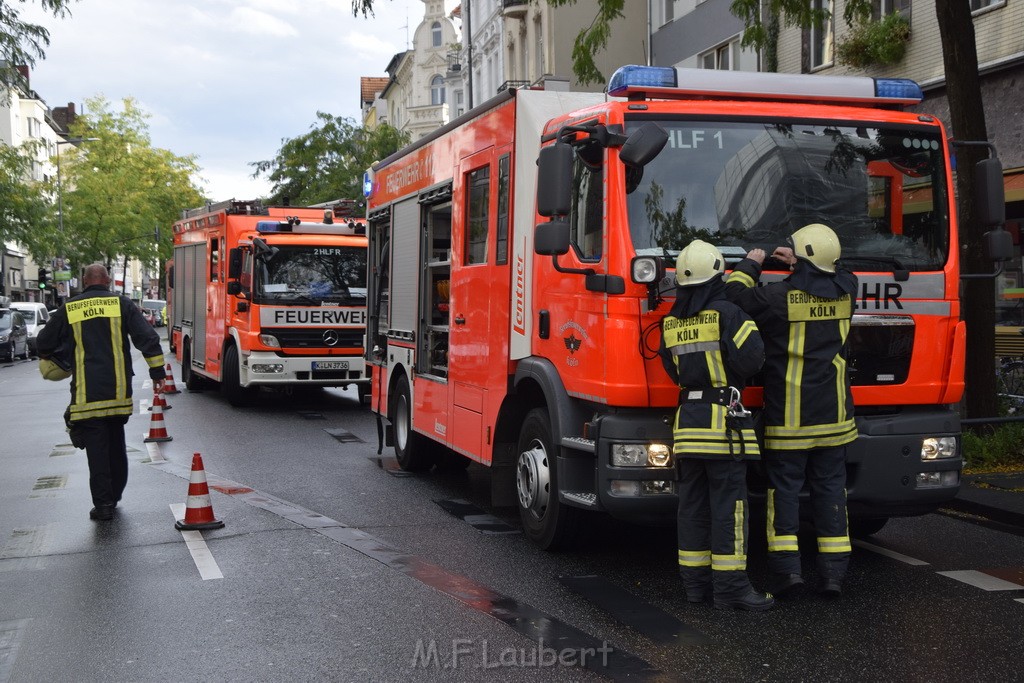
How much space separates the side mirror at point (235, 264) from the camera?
1759 cm

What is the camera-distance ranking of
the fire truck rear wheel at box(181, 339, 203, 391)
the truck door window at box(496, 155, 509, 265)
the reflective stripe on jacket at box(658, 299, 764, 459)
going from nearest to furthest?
1. the reflective stripe on jacket at box(658, 299, 764, 459)
2. the truck door window at box(496, 155, 509, 265)
3. the fire truck rear wheel at box(181, 339, 203, 391)

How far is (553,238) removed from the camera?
6.54 meters

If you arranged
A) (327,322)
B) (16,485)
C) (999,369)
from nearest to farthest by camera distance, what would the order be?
(16,485) → (999,369) → (327,322)

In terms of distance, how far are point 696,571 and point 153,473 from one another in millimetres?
6537

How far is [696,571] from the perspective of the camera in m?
6.18

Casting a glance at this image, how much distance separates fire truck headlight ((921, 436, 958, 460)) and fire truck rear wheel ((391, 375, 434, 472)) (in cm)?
492

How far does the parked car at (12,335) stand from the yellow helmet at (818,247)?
1317 inches

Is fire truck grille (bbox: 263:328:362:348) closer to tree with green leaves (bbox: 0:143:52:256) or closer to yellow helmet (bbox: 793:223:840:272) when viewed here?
yellow helmet (bbox: 793:223:840:272)

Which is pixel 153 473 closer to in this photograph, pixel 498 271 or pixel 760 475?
pixel 498 271

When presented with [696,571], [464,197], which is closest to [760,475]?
[696,571]

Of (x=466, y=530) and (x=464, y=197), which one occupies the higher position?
(x=464, y=197)

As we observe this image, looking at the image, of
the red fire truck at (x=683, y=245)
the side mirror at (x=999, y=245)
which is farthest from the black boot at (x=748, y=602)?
the side mirror at (x=999, y=245)

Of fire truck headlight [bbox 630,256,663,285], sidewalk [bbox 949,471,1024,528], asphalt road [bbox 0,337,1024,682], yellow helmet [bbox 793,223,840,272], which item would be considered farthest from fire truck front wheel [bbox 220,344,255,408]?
yellow helmet [bbox 793,223,840,272]

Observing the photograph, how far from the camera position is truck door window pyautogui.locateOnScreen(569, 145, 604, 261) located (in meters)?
6.63
